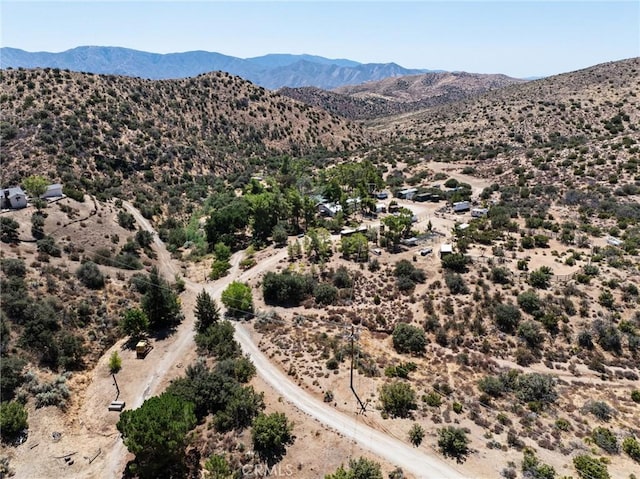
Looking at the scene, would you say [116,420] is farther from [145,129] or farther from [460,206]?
[145,129]

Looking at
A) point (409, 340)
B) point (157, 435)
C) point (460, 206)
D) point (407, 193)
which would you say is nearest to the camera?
point (157, 435)

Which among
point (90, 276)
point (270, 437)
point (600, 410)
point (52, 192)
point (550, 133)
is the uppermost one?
point (550, 133)

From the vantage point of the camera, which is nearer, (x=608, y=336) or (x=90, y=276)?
(x=608, y=336)

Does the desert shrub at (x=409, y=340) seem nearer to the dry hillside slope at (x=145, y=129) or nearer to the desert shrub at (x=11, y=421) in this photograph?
the desert shrub at (x=11, y=421)

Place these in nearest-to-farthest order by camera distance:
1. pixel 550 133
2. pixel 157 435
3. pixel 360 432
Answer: pixel 157 435 → pixel 360 432 → pixel 550 133

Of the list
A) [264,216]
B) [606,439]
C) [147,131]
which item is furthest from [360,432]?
[147,131]

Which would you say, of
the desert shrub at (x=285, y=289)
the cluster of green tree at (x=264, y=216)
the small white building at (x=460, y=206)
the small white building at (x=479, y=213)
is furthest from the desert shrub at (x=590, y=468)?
the small white building at (x=460, y=206)

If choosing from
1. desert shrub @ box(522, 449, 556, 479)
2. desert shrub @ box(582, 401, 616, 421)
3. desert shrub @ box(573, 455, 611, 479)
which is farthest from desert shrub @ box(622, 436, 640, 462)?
desert shrub @ box(522, 449, 556, 479)
